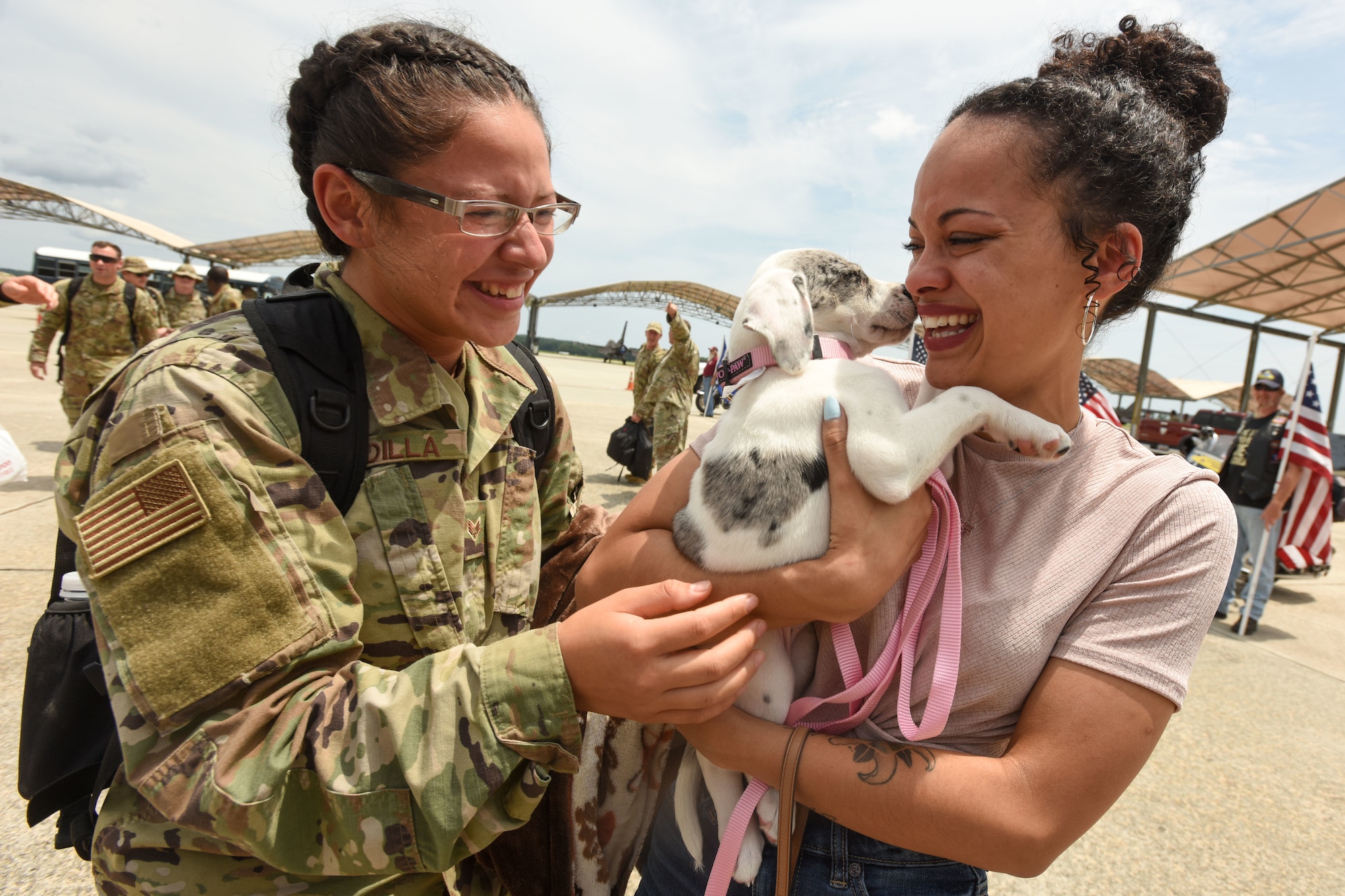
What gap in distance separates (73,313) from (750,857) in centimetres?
1037

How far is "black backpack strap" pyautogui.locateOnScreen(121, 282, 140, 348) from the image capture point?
8.57m

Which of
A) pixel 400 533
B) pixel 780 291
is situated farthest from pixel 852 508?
pixel 400 533

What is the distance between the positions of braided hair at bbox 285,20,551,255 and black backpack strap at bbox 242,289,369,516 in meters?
0.34

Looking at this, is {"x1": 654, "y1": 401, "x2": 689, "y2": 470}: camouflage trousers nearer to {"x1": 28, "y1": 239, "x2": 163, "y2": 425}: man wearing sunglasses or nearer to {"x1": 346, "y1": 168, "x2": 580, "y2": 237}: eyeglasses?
{"x1": 28, "y1": 239, "x2": 163, "y2": 425}: man wearing sunglasses

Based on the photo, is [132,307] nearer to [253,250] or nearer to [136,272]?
[136,272]

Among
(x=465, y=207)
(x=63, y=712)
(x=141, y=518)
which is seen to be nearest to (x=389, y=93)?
(x=465, y=207)

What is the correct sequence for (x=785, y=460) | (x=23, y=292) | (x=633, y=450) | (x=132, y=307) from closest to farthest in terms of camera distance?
(x=785, y=460) < (x=23, y=292) < (x=132, y=307) < (x=633, y=450)

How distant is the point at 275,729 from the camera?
3.92 ft

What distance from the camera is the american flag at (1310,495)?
22.9 ft

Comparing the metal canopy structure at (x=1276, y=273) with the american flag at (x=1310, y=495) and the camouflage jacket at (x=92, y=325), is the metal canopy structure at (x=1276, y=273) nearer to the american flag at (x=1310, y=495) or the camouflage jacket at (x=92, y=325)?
the american flag at (x=1310, y=495)

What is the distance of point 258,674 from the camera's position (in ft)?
3.97

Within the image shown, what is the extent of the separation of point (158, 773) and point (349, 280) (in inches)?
45.5

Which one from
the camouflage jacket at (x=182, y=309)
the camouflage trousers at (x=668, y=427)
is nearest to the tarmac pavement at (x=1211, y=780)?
the camouflage jacket at (x=182, y=309)

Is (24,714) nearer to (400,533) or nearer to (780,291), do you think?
(400,533)
